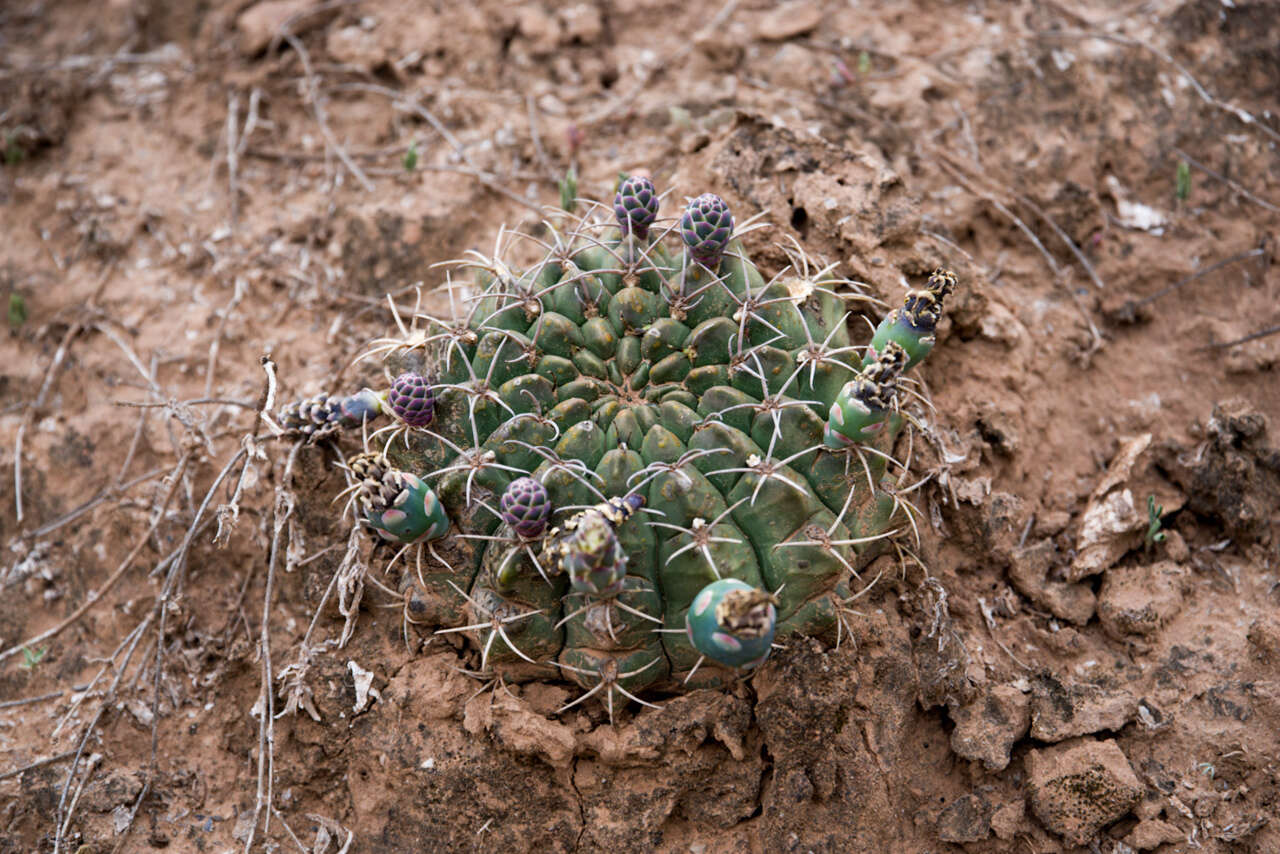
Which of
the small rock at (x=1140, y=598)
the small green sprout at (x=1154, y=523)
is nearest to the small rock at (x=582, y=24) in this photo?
the small green sprout at (x=1154, y=523)

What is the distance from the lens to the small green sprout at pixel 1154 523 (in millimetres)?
4023

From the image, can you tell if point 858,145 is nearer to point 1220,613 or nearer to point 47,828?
point 1220,613

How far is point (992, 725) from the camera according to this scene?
3.67 metres

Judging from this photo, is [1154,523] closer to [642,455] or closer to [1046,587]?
[1046,587]

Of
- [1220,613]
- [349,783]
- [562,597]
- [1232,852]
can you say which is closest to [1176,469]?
[1220,613]

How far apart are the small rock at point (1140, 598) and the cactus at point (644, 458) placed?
104cm

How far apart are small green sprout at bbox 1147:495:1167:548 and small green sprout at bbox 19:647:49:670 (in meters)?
4.76

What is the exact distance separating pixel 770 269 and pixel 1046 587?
181 cm

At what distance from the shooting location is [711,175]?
4715 millimetres

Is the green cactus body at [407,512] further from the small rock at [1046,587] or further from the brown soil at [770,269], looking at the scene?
the small rock at [1046,587]

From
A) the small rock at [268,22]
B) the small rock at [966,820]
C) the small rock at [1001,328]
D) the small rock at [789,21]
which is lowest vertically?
the small rock at [966,820]

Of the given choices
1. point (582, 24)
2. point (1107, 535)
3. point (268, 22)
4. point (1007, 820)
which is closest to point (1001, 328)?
point (1107, 535)

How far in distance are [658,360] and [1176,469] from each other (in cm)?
241

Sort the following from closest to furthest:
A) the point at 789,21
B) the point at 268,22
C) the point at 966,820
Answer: the point at 966,820 < the point at 789,21 < the point at 268,22
